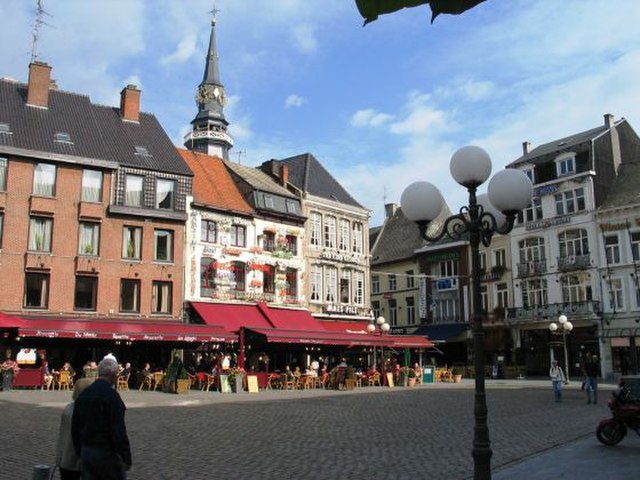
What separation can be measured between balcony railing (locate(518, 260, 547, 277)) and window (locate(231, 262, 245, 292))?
20.6 metres

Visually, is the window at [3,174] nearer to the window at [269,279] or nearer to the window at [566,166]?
the window at [269,279]

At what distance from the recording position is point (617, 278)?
4094 cm

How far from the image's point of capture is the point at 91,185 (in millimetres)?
31312

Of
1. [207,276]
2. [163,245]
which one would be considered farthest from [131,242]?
[207,276]

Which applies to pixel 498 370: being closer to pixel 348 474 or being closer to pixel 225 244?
pixel 225 244

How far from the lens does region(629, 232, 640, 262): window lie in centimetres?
4037

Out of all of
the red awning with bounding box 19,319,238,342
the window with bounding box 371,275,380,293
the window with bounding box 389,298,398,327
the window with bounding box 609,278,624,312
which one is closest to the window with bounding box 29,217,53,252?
the red awning with bounding box 19,319,238,342

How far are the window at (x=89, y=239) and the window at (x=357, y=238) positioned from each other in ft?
57.0

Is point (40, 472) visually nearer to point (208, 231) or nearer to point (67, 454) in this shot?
point (67, 454)

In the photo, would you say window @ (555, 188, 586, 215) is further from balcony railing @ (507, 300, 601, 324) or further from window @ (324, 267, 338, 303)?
window @ (324, 267, 338, 303)

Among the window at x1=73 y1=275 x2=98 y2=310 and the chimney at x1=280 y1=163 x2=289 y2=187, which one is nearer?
the window at x1=73 y1=275 x2=98 y2=310

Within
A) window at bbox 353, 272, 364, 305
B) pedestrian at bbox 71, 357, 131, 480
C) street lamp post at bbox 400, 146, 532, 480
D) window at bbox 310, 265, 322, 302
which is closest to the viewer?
pedestrian at bbox 71, 357, 131, 480

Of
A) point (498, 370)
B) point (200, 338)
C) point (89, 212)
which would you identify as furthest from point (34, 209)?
point (498, 370)

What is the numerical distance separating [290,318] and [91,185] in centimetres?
1260
